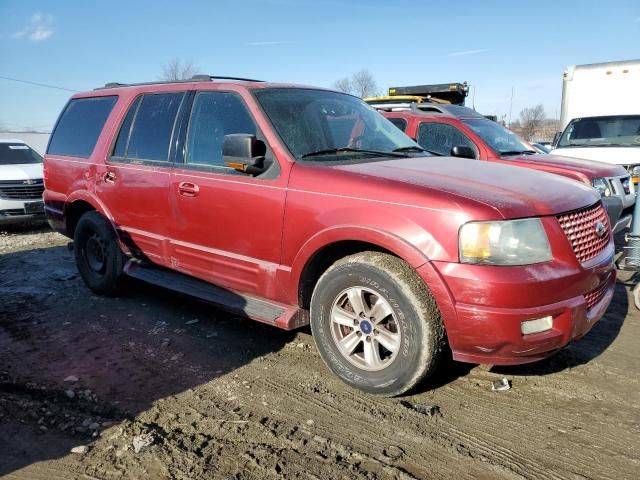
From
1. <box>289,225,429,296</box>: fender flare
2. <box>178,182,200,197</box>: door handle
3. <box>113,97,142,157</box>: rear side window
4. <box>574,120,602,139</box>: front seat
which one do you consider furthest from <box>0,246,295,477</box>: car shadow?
<box>574,120,602,139</box>: front seat

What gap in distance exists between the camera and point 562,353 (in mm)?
3715

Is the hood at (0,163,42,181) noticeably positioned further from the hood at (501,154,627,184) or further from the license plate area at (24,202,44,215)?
the hood at (501,154,627,184)

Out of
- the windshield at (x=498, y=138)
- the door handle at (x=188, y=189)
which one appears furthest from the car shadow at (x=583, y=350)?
the windshield at (x=498, y=138)

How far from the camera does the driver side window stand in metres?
7.03

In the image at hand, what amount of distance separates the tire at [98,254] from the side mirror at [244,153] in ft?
6.44

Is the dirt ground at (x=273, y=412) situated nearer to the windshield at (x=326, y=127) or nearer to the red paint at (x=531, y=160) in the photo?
the windshield at (x=326, y=127)

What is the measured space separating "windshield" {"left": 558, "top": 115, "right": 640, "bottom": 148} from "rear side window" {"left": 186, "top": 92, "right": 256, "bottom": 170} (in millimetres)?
8052

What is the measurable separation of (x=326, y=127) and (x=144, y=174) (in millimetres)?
1641

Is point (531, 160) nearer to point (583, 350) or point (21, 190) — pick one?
point (583, 350)

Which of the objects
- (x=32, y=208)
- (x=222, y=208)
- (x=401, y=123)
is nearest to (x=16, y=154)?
(x=32, y=208)

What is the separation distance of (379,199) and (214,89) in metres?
1.88

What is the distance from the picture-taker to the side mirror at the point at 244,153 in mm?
3365

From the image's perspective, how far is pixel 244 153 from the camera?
3.37m

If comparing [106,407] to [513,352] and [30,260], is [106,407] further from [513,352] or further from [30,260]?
[30,260]
